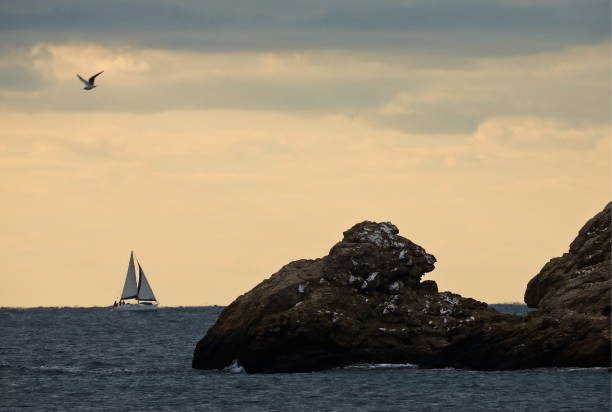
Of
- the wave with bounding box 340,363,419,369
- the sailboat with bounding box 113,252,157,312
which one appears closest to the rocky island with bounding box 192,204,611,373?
the wave with bounding box 340,363,419,369

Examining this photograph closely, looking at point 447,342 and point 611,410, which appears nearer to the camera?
point 611,410

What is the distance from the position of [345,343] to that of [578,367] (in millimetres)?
12034

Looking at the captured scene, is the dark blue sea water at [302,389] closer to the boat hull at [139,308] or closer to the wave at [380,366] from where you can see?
the wave at [380,366]

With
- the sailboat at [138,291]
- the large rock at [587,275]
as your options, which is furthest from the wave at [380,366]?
the sailboat at [138,291]

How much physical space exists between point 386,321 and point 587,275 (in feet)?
43.7

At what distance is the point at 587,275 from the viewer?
2995 inches

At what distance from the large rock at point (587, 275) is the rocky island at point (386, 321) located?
13 cm

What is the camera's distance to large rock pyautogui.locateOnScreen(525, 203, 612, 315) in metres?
70.8

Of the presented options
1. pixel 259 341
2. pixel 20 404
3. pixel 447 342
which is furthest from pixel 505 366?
pixel 20 404

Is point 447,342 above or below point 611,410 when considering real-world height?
above

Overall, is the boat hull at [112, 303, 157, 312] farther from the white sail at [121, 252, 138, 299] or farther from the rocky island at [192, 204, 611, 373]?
the rocky island at [192, 204, 611, 373]

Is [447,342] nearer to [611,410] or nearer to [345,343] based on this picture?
[345,343]

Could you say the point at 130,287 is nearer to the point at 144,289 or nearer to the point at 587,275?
the point at 144,289

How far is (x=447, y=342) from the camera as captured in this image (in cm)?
7056
